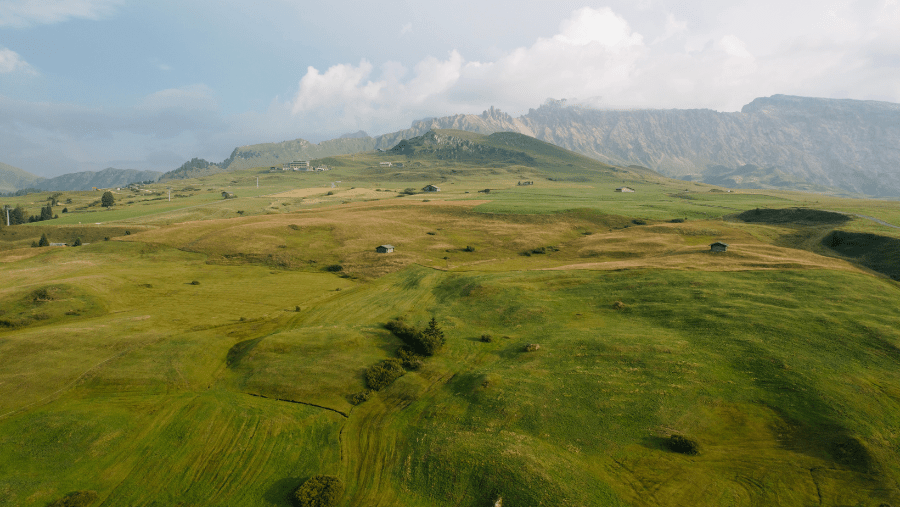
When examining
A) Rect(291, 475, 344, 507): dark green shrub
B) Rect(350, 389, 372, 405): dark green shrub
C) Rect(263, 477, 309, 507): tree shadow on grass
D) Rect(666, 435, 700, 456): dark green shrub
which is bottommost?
Rect(263, 477, 309, 507): tree shadow on grass

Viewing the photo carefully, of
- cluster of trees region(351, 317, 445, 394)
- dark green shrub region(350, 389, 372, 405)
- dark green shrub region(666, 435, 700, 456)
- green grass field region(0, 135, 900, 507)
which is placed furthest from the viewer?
cluster of trees region(351, 317, 445, 394)

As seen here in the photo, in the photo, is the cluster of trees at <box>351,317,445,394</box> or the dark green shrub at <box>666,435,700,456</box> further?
the cluster of trees at <box>351,317,445,394</box>

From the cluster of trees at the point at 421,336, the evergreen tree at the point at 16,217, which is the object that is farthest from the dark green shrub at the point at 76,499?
the evergreen tree at the point at 16,217

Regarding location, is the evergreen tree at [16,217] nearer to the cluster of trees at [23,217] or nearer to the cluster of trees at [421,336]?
the cluster of trees at [23,217]

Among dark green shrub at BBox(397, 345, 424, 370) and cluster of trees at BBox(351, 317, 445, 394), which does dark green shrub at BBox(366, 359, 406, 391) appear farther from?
dark green shrub at BBox(397, 345, 424, 370)

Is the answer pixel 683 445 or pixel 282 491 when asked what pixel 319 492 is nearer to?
pixel 282 491

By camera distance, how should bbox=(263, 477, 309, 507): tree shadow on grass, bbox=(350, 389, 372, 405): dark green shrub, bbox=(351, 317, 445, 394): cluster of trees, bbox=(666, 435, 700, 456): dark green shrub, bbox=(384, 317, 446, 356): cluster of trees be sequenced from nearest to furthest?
bbox=(263, 477, 309, 507): tree shadow on grass < bbox=(666, 435, 700, 456): dark green shrub < bbox=(350, 389, 372, 405): dark green shrub < bbox=(351, 317, 445, 394): cluster of trees < bbox=(384, 317, 446, 356): cluster of trees

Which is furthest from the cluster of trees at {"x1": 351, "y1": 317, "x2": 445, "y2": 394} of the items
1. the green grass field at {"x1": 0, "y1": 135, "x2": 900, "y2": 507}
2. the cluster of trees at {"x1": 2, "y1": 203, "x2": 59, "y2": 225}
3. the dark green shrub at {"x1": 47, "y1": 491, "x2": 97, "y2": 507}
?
the cluster of trees at {"x1": 2, "y1": 203, "x2": 59, "y2": 225}

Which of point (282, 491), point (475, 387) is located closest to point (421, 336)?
point (475, 387)
